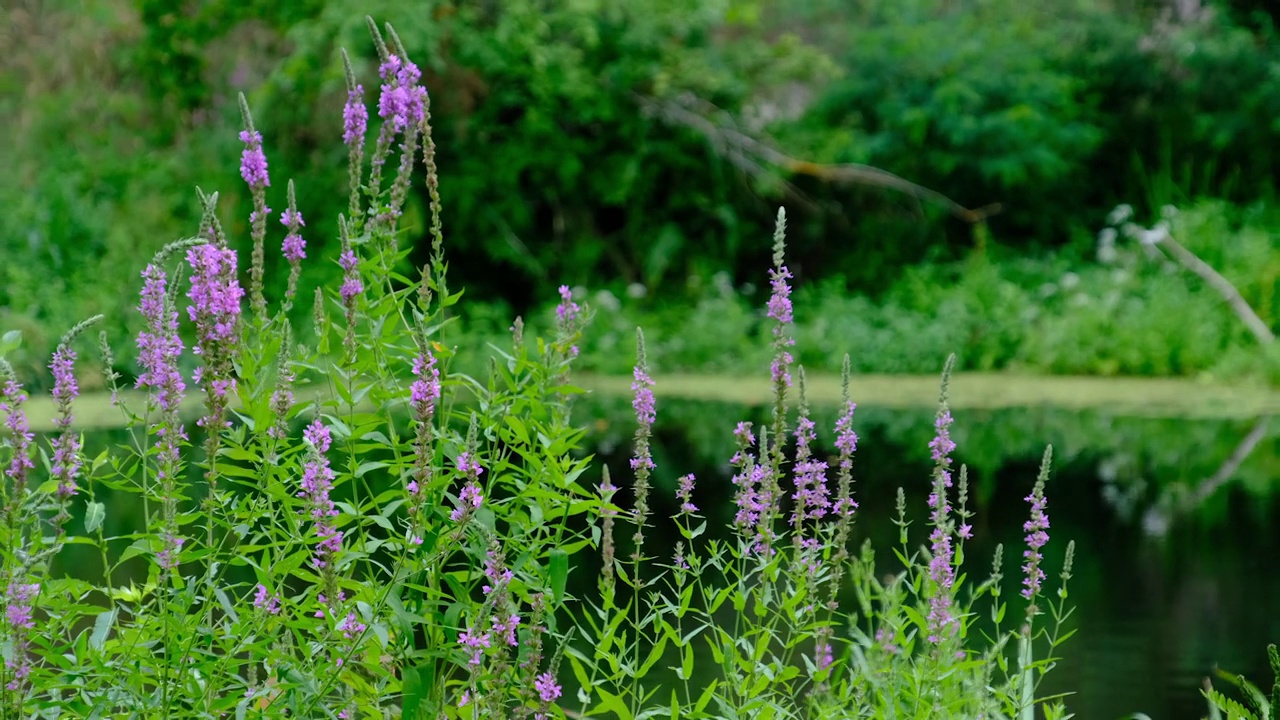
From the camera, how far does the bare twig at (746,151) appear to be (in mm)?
11672

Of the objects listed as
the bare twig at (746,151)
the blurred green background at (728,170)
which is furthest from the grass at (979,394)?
the bare twig at (746,151)

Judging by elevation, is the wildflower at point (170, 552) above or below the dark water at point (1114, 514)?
above

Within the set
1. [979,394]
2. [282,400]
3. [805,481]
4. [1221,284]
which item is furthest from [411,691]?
[1221,284]

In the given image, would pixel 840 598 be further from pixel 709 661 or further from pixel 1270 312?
pixel 1270 312

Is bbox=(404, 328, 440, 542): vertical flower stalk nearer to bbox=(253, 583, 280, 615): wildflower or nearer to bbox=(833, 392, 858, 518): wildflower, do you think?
bbox=(253, 583, 280, 615): wildflower

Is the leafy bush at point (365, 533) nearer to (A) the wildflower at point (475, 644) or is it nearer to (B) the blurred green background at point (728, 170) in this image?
(A) the wildflower at point (475, 644)

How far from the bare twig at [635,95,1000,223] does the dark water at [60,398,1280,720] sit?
294cm

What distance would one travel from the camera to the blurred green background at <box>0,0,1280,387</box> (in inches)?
416

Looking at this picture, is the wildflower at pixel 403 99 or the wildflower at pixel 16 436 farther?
the wildflower at pixel 403 99

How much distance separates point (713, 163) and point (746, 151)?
46 cm

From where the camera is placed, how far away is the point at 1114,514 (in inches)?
250

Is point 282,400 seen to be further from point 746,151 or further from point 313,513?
point 746,151

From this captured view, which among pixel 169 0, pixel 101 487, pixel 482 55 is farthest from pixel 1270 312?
pixel 169 0

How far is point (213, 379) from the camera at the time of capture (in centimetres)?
209
